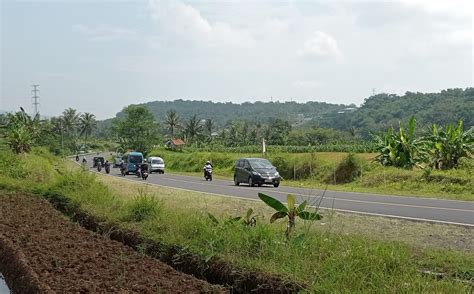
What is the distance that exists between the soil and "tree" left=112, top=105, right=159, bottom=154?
93.6m

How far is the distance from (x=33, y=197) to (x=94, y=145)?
140 metres

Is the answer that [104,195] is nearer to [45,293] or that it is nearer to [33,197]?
[33,197]

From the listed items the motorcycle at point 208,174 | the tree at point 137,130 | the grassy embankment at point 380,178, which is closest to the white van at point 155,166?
the motorcycle at point 208,174

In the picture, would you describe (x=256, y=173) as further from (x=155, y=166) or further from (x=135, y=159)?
(x=155, y=166)

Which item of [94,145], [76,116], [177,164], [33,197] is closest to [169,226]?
[33,197]

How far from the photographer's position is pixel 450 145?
28.4m

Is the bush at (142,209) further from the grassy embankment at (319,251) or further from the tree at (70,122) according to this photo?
the tree at (70,122)

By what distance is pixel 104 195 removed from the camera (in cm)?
1656

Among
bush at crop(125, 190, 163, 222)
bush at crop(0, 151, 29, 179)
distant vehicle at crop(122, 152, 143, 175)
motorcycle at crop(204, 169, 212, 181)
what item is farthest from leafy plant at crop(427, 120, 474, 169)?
distant vehicle at crop(122, 152, 143, 175)

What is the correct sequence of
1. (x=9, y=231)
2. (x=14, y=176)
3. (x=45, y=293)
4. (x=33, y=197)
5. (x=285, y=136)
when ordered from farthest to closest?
(x=285, y=136), (x=14, y=176), (x=33, y=197), (x=9, y=231), (x=45, y=293)

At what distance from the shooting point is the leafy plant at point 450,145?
28219mm

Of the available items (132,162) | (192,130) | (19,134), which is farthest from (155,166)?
(192,130)

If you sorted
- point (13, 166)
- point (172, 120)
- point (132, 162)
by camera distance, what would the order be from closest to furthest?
point (13, 166) < point (132, 162) < point (172, 120)

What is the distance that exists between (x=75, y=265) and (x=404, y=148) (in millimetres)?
25668
